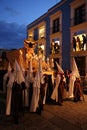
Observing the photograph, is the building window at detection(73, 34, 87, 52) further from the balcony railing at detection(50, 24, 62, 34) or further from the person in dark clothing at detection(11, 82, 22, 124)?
the person in dark clothing at detection(11, 82, 22, 124)

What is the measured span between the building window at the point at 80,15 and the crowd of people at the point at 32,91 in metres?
7.90

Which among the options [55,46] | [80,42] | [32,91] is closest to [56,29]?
[55,46]

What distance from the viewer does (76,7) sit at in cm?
1748

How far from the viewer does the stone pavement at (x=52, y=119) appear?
21.1ft

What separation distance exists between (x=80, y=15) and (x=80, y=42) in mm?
2326

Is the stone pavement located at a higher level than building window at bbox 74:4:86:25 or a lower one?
lower

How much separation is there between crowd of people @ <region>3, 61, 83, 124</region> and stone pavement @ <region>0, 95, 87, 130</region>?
275 millimetres

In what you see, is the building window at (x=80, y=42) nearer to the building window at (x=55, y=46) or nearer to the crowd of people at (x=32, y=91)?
the building window at (x=55, y=46)

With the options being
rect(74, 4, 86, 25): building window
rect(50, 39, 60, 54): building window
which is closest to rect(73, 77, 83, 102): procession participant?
rect(74, 4, 86, 25): building window

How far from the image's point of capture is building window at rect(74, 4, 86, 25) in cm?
1697

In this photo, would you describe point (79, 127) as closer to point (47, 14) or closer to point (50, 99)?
point (50, 99)

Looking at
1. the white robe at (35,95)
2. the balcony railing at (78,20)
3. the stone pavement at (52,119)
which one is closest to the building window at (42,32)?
the balcony railing at (78,20)

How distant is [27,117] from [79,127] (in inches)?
75.5

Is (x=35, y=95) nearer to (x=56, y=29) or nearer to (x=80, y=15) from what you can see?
(x=80, y=15)
